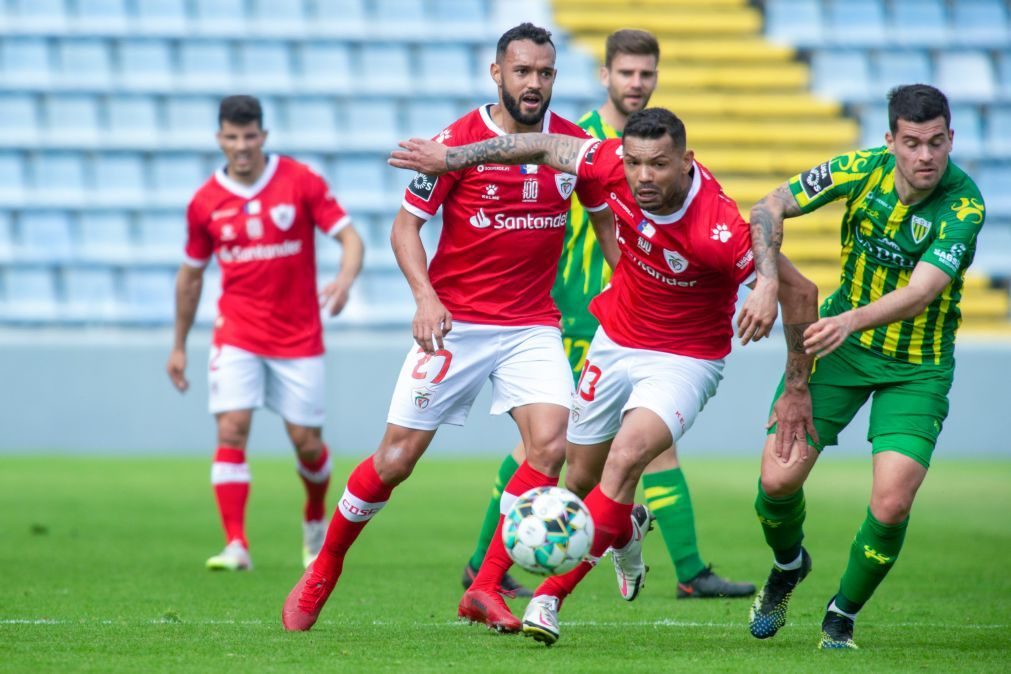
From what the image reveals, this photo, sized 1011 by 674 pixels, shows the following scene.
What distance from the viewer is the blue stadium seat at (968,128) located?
1712 cm

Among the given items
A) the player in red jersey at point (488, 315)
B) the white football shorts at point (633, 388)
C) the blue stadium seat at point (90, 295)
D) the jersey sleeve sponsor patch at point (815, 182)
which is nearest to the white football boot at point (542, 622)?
the player in red jersey at point (488, 315)

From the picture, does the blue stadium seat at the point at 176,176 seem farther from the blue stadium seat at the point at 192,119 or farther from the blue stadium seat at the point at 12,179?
the blue stadium seat at the point at 12,179

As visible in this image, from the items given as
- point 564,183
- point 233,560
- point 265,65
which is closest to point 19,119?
point 265,65

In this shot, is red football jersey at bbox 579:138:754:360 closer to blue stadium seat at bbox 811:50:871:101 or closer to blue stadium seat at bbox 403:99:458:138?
blue stadium seat at bbox 403:99:458:138

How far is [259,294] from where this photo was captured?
829cm

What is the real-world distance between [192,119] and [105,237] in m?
1.69

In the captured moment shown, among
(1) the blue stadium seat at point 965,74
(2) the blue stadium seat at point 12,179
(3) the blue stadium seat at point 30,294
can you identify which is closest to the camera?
(3) the blue stadium seat at point 30,294

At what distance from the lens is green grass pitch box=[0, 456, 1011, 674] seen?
4918 mm

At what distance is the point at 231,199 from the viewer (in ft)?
27.2

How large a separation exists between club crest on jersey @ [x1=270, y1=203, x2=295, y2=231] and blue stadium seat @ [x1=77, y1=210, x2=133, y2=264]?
7.54 meters

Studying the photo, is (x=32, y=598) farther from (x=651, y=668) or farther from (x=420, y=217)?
(x=651, y=668)

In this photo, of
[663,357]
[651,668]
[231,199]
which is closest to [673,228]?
[663,357]

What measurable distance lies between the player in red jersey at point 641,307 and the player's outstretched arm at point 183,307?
10.2ft

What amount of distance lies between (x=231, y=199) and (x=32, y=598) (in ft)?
9.03
